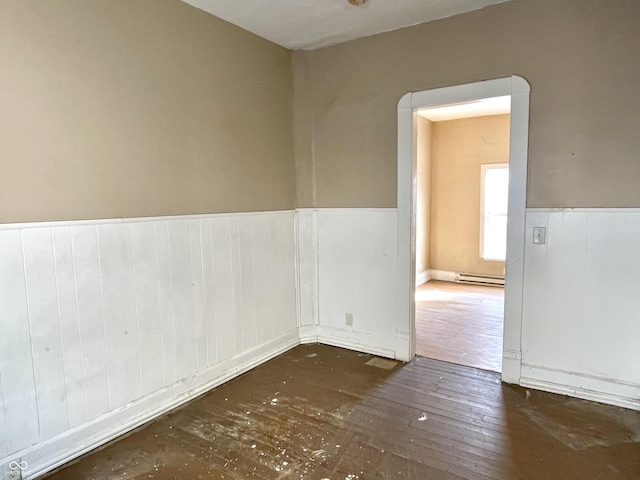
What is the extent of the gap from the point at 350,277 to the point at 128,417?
1999mm

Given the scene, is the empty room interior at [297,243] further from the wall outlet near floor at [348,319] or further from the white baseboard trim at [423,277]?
the white baseboard trim at [423,277]

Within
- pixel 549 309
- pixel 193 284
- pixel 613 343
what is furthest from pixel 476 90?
pixel 193 284

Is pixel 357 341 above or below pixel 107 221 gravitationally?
below

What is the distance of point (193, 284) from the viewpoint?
2.70m

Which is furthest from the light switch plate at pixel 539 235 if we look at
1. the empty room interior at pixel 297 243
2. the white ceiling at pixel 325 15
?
the white ceiling at pixel 325 15

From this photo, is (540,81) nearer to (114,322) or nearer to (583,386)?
(583,386)

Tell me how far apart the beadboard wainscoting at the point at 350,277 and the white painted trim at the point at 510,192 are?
11 cm

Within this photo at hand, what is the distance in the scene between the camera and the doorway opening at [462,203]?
5980 millimetres

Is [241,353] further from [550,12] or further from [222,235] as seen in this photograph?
[550,12]

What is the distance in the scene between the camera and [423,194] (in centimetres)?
651

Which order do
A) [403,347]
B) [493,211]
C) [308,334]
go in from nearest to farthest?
[403,347]
[308,334]
[493,211]

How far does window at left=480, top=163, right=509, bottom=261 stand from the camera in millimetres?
6172

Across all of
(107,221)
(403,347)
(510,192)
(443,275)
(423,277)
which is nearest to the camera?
(107,221)

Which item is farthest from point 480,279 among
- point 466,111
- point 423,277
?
point 466,111
